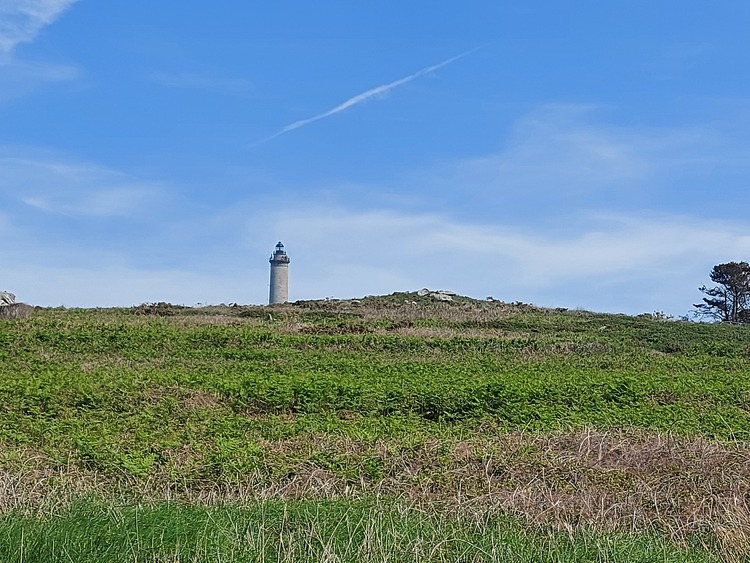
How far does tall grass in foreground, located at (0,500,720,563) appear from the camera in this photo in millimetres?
5812

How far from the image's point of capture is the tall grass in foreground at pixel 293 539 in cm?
581

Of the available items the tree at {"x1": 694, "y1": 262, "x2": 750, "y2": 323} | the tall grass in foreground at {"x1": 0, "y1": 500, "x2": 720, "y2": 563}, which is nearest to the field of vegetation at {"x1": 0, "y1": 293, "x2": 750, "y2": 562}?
the tall grass in foreground at {"x1": 0, "y1": 500, "x2": 720, "y2": 563}

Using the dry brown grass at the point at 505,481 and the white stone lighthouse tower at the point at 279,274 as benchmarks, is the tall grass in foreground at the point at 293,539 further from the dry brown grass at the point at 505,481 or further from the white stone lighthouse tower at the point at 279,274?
the white stone lighthouse tower at the point at 279,274

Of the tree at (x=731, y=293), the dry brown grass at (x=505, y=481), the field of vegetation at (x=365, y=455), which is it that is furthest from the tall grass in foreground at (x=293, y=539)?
the tree at (x=731, y=293)

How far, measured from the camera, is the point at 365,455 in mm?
9305

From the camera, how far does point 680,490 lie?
838cm

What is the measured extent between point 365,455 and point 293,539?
Result: 3.04m

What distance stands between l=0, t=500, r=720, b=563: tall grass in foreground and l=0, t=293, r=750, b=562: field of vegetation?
0.02 m

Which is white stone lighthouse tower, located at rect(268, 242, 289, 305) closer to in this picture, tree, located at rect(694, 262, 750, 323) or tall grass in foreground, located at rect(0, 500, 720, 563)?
tree, located at rect(694, 262, 750, 323)

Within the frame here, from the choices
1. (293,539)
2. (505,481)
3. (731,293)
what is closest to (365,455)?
(505,481)

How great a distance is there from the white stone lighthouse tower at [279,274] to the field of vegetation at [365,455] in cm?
3063

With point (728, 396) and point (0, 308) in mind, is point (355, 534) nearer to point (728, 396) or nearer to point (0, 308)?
point (728, 396)

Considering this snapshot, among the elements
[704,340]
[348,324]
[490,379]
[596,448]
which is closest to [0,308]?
[348,324]

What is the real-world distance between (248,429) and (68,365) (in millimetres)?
7419
